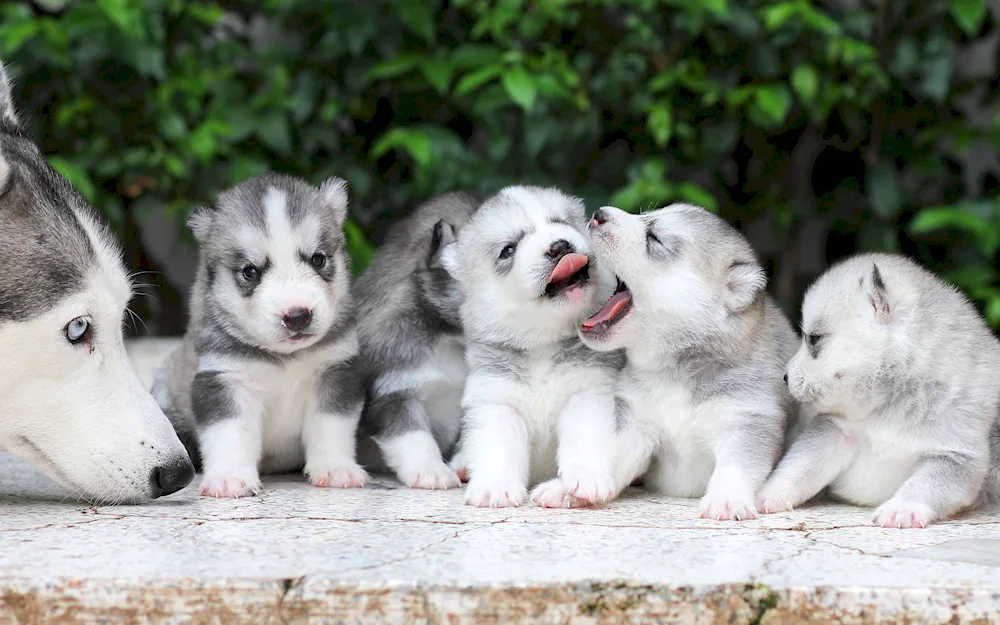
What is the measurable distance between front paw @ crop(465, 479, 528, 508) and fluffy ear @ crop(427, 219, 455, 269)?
0.87 m

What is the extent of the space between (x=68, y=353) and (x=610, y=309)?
1.53 m

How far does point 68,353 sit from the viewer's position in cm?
301

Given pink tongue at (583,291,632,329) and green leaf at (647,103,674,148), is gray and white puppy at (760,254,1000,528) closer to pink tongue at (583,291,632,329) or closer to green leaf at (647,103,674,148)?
pink tongue at (583,291,632,329)

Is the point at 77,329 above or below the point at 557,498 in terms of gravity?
above

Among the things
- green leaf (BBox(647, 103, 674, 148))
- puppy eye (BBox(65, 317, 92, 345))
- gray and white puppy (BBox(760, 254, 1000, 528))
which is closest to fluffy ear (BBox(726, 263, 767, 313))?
gray and white puppy (BBox(760, 254, 1000, 528))

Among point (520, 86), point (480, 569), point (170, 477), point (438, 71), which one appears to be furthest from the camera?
point (438, 71)

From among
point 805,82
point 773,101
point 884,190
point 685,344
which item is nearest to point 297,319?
point 685,344

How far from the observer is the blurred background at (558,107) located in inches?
218

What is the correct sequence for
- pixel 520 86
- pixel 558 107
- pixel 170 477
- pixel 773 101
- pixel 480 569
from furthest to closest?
pixel 558 107
pixel 773 101
pixel 520 86
pixel 170 477
pixel 480 569

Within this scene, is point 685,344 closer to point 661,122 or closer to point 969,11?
point 661,122

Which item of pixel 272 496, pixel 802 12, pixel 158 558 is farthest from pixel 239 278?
pixel 802 12

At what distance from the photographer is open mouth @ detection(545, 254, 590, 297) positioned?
3.42 metres

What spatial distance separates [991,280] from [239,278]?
13.3 ft

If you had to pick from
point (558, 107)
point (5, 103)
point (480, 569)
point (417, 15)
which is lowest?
point (480, 569)
